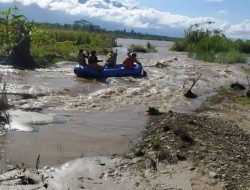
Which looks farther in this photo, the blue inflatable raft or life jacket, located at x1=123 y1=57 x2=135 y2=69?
life jacket, located at x1=123 y1=57 x2=135 y2=69

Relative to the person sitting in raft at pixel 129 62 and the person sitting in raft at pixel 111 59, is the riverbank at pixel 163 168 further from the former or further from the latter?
the person sitting in raft at pixel 129 62

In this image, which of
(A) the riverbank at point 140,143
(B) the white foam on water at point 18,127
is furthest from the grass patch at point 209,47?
(B) the white foam on water at point 18,127

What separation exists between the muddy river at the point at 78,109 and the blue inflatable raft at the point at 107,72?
509mm

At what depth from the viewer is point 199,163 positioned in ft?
29.6

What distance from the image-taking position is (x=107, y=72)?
2389 cm

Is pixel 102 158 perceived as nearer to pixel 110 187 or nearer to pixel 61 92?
pixel 110 187

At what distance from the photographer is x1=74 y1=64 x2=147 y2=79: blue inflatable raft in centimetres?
2306

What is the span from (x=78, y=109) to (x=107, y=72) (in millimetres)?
8978

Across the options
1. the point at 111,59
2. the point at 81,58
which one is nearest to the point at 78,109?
the point at 81,58

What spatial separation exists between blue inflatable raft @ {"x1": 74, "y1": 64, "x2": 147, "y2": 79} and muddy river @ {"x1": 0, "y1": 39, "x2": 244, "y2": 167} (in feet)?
1.67

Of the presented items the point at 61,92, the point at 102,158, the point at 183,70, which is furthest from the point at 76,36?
the point at 102,158

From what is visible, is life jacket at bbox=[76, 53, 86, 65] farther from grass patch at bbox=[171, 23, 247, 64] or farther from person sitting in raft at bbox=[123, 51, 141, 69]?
grass patch at bbox=[171, 23, 247, 64]

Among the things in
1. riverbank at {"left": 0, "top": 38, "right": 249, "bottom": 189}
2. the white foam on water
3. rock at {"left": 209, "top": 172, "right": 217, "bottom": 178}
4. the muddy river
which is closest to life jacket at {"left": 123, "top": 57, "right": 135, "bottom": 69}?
the muddy river

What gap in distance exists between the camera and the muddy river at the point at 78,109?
33.8 feet
